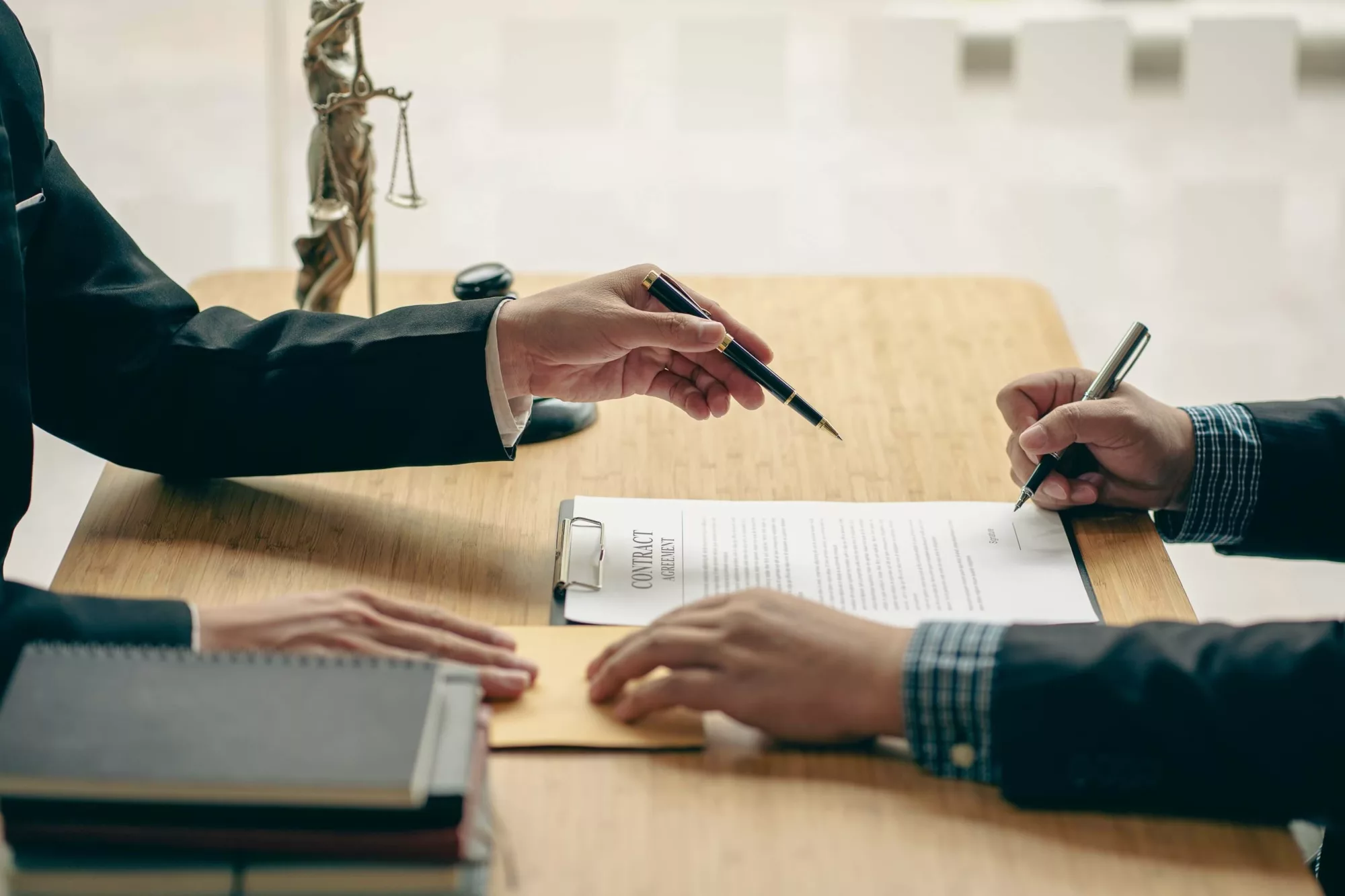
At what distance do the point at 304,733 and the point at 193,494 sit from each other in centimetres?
54

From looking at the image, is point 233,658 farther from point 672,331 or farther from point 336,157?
point 336,157

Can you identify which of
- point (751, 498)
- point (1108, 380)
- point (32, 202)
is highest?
point (32, 202)

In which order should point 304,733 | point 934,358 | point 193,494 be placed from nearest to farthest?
point 304,733, point 193,494, point 934,358

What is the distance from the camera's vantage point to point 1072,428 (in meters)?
1.15

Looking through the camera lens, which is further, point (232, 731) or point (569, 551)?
point (569, 551)

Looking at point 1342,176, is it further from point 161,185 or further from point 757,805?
point 757,805

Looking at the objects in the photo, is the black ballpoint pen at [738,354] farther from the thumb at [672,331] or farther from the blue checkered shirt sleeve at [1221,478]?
the blue checkered shirt sleeve at [1221,478]

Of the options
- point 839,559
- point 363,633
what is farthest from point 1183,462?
point 363,633

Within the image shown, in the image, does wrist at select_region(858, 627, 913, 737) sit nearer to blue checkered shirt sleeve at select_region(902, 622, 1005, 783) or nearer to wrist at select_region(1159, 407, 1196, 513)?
blue checkered shirt sleeve at select_region(902, 622, 1005, 783)

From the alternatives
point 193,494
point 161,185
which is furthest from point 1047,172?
point 193,494

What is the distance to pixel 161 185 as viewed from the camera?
3.35 m

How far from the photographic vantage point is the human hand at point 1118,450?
115 centimetres

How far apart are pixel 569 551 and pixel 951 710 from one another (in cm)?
36

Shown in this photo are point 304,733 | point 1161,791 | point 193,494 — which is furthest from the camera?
point 193,494
